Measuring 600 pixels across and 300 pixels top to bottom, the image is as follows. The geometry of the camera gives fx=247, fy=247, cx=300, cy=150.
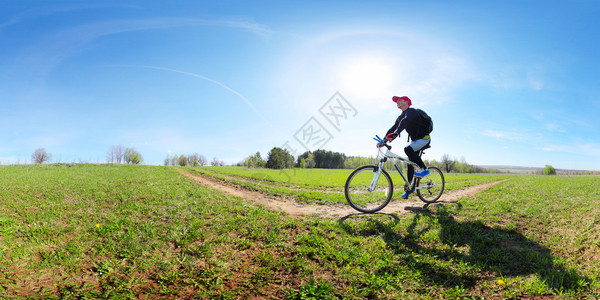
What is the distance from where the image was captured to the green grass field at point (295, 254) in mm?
4055

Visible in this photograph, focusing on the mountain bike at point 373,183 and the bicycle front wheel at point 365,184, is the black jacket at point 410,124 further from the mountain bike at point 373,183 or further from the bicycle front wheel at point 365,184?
the bicycle front wheel at point 365,184

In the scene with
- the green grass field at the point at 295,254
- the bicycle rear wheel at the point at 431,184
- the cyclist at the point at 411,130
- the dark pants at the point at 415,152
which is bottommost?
the green grass field at the point at 295,254

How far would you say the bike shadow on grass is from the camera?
428 centimetres

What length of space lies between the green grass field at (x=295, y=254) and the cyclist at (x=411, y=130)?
1.94m

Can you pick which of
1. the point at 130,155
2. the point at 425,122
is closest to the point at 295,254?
the point at 425,122

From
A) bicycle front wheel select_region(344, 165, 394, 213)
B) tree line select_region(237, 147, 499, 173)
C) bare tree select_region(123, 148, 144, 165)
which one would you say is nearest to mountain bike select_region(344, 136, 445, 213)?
bicycle front wheel select_region(344, 165, 394, 213)

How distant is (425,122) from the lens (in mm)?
7957

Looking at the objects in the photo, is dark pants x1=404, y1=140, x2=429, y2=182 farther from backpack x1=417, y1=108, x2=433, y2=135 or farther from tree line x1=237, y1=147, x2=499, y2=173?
tree line x1=237, y1=147, x2=499, y2=173

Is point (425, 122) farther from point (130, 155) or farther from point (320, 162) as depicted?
point (130, 155)

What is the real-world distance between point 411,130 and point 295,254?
17.8 feet

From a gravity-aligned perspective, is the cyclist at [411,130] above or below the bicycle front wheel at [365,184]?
above

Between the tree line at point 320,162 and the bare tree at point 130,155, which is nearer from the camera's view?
the tree line at point 320,162

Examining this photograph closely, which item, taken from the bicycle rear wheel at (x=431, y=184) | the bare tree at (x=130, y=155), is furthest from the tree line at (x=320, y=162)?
the bicycle rear wheel at (x=431, y=184)

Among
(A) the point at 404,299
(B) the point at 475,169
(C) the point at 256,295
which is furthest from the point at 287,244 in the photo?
(B) the point at 475,169
